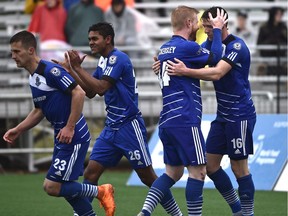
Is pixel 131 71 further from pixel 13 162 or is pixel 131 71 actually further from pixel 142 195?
pixel 13 162

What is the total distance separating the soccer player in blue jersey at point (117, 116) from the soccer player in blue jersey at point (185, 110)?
49 cm

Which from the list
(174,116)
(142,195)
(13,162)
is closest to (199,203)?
(174,116)

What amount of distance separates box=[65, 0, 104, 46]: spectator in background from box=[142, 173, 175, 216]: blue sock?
10.2m

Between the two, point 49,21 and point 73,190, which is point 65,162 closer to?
point 73,190

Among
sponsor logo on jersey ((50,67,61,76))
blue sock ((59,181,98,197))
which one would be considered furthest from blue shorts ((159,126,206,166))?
sponsor logo on jersey ((50,67,61,76))

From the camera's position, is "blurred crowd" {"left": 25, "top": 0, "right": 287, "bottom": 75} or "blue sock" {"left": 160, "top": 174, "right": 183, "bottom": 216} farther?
"blurred crowd" {"left": 25, "top": 0, "right": 287, "bottom": 75}

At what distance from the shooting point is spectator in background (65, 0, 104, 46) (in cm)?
2136

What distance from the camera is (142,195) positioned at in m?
15.5

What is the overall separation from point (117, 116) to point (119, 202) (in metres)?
2.92

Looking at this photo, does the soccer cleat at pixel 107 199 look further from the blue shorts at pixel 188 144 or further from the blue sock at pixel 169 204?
the blue shorts at pixel 188 144

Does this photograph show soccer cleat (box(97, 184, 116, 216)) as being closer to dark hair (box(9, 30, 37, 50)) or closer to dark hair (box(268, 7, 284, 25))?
dark hair (box(9, 30, 37, 50))

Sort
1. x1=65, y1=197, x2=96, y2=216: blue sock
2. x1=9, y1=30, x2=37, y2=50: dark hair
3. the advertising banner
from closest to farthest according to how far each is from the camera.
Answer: x1=9, y1=30, x2=37, y2=50: dark hair
x1=65, y1=197, x2=96, y2=216: blue sock
the advertising banner

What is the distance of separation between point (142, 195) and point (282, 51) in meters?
5.45

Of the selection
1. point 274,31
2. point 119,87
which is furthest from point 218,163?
point 274,31
